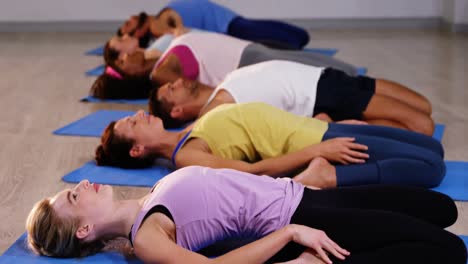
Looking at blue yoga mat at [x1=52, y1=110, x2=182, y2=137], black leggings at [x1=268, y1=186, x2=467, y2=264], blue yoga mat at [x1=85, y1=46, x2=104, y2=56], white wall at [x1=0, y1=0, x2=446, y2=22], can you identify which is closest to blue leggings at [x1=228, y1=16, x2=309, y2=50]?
blue yoga mat at [x1=52, y1=110, x2=182, y2=137]

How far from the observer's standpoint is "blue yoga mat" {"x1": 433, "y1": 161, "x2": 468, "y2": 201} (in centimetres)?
305

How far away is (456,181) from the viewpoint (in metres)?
3.21

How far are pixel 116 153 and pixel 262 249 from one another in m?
1.33

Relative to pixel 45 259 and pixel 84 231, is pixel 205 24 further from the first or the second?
pixel 84 231

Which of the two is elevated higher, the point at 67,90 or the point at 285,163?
the point at 285,163

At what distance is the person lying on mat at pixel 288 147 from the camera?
2969 millimetres

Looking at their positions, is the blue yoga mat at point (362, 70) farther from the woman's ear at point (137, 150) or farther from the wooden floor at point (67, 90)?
the woman's ear at point (137, 150)

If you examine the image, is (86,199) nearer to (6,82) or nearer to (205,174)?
(205,174)

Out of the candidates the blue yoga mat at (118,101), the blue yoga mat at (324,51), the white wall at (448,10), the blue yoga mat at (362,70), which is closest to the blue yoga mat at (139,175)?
the blue yoga mat at (118,101)

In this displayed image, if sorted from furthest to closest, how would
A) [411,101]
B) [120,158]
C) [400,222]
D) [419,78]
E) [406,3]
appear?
1. [406,3]
2. [419,78]
3. [411,101]
4. [120,158]
5. [400,222]

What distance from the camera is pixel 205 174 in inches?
94.2

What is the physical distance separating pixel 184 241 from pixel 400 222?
0.65m

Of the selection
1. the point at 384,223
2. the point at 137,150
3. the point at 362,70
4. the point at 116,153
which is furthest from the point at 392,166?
the point at 362,70

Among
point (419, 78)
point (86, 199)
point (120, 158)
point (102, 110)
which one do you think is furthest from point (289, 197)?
point (419, 78)
